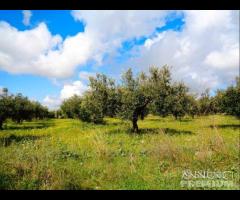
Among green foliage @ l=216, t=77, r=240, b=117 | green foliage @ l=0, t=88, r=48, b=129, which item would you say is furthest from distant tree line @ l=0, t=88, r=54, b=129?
green foliage @ l=216, t=77, r=240, b=117

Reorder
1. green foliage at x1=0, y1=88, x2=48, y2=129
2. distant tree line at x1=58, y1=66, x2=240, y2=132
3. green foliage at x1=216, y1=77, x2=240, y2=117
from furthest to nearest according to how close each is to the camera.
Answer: green foliage at x1=0, y1=88, x2=48, y2=129, green foliage at x1=216, y1=77, x2=240, y2=117, distant tree line at x1=58, y1=66, x2=240, y2=132

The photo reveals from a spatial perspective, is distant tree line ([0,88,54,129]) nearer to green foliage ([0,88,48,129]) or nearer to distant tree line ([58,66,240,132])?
→ green foliage ([0,88,48,129])

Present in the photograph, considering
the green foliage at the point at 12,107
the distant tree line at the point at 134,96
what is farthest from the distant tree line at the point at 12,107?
the distant tree line at the point at 134,96

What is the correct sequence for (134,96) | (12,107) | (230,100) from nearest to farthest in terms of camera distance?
1. (134,96)
2. (230,100)
3. (12,107)

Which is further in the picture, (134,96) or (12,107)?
(12,107)

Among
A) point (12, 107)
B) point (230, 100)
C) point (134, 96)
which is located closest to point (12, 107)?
point (12, 107)

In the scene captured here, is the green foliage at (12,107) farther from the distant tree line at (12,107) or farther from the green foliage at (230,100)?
the green foliage at (230,100)

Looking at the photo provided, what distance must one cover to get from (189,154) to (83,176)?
14.0ft

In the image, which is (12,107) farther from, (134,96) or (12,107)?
(134,96)
